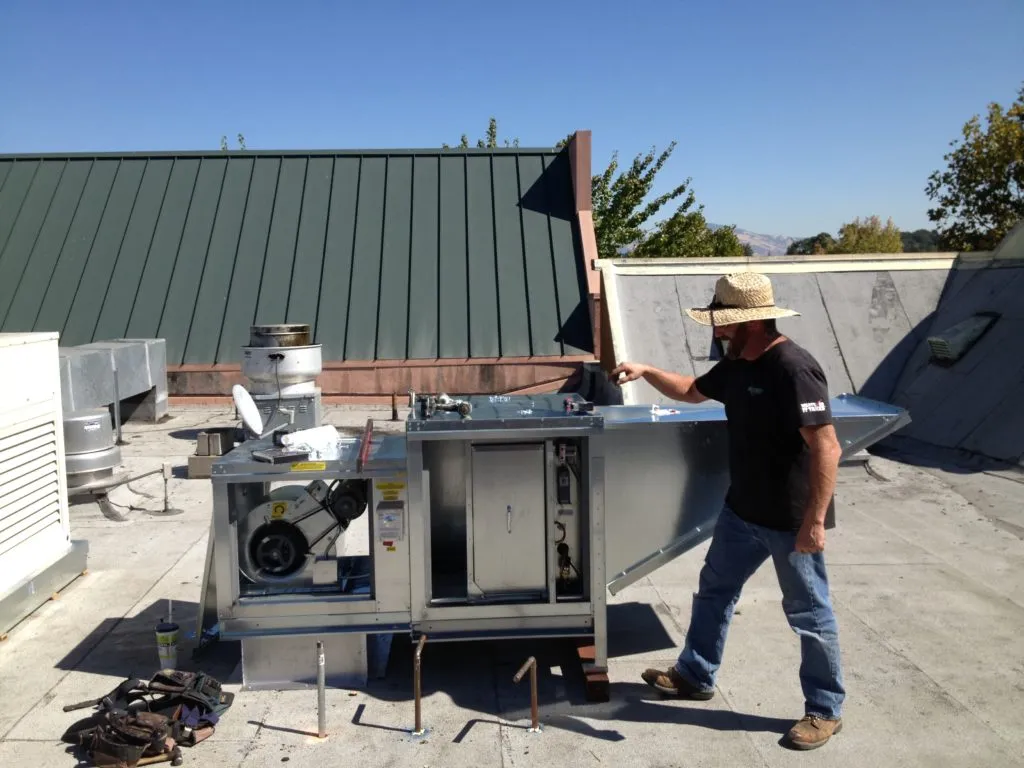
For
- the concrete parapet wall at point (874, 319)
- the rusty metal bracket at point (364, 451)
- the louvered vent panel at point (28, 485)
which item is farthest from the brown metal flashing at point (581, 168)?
the rusty metal bracket at point (364, 451)

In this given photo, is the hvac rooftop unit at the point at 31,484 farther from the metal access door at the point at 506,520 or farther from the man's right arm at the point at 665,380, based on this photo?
the man's right arm at the point at 665,380

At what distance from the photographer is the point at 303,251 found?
1612cm

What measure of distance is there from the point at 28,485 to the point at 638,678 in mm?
4161

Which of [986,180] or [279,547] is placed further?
[986,180]

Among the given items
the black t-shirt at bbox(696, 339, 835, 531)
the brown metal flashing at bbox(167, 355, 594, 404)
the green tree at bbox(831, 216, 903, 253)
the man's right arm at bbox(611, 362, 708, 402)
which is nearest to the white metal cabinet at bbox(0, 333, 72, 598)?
the man's right arm at bbox(611, 362, 708, 402)

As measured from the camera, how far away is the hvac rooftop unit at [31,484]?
18.4 feet

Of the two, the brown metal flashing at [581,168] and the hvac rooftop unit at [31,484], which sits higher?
the brown metal flashing at [581,168]

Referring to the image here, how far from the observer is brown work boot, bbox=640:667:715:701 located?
465cm

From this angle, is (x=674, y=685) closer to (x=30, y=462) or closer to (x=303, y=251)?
(x=30, y=462)

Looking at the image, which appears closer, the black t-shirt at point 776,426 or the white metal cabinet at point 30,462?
the black t-shirt at point 776,426

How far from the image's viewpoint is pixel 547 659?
5148 mm

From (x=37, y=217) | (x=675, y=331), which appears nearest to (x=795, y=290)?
(x=675, y=331)

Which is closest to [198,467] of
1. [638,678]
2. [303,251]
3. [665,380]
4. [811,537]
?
[638,678]

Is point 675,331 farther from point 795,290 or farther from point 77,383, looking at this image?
point 77,383
